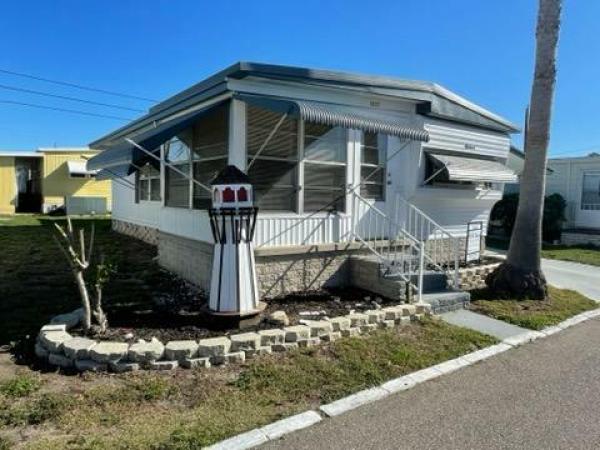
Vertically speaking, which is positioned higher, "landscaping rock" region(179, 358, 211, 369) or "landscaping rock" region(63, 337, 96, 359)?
"landscaping rock" region(63, 337, 96, 359)

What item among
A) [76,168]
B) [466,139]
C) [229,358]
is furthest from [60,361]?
[76,168]

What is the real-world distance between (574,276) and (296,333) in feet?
27.1

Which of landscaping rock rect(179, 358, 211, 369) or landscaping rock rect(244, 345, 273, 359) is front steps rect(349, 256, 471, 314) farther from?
landscaping rock rect(179, 358, 211, 369)

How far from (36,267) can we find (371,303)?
6691 millimetres

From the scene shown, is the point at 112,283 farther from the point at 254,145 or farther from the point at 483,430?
the point at 483,430

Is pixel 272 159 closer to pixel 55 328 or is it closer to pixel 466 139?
pixel 55 328

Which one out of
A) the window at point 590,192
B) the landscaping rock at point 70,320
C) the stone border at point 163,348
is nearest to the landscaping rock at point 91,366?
the stone border at point 163,348


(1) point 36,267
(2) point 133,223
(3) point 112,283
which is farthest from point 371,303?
(2) point 133,223

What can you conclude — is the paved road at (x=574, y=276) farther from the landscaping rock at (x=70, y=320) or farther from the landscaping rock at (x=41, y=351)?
the landscaping rock at (x=41, y=351)

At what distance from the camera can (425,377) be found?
4.35 metres

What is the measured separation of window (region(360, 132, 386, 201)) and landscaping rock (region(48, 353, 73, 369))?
5.05m

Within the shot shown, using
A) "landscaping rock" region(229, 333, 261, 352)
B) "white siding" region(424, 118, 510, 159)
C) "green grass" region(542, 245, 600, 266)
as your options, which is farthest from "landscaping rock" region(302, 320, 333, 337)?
"green grass" region(542, 245, 600, 266)

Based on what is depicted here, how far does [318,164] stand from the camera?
23.2ft

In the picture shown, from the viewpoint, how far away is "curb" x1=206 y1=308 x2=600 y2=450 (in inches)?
125
